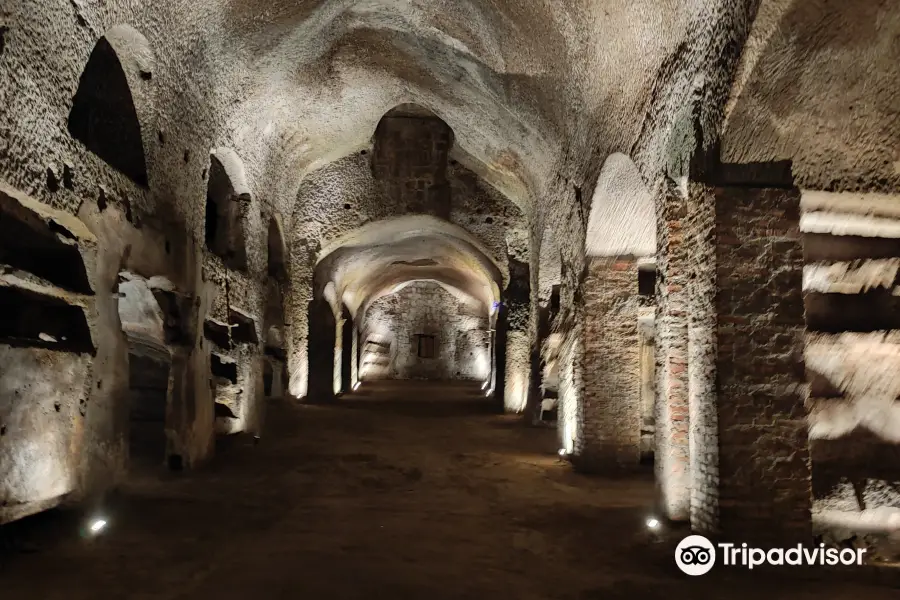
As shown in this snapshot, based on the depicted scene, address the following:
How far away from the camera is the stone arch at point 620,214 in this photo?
6.30 metres

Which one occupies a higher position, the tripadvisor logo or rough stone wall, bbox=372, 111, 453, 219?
rough stone wall, bbox=372, 111, 453, 219

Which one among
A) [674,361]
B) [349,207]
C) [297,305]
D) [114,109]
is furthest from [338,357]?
[674,361]

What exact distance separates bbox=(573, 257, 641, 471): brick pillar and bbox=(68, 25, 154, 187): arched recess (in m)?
4.60

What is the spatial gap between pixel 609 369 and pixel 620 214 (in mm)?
1707

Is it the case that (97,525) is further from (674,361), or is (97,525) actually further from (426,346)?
(426,346)

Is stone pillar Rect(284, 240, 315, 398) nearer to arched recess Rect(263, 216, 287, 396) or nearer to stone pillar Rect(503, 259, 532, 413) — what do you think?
arched recess Rect(263, 216, 287, 396)

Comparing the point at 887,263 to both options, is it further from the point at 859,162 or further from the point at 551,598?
the point at 551,598

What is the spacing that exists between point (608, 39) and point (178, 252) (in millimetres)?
4410

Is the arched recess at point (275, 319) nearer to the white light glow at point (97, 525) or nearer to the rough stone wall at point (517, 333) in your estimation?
the rough stone wall at point (517, 333)

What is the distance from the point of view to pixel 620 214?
6.81 m

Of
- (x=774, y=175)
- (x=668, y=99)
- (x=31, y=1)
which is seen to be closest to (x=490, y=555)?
(x=774, y=175)

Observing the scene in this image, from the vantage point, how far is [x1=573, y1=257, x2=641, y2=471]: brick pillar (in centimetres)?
734

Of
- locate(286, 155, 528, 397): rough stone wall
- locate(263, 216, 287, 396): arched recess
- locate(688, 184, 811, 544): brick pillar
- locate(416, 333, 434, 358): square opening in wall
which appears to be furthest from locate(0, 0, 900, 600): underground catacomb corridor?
locate(416, 333, 434, 358): square opening in wall

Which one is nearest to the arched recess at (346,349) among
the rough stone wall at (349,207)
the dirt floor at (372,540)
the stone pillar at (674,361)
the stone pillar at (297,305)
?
the stone pillar at (297,305)
